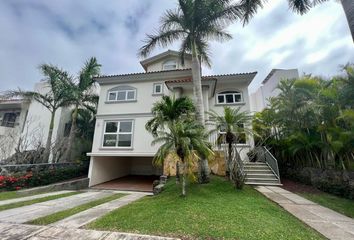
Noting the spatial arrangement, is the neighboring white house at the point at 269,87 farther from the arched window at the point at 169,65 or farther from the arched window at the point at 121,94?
the arched window at the point at 121,94

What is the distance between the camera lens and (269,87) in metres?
19.4

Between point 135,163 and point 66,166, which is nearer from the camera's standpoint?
point 66,166

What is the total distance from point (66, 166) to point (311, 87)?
59.5ft

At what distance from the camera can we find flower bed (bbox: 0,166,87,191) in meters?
9.66

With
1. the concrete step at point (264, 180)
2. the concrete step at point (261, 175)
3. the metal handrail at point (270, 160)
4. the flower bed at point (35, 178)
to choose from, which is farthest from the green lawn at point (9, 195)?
the metal handrail at point (270, 160)

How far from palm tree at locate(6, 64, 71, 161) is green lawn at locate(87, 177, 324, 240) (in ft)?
39.0

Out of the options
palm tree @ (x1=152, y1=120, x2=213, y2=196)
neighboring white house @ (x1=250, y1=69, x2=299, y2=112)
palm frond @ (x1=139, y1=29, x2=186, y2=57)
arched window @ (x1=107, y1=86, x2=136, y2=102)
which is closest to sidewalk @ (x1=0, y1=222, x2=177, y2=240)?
palm tree @ (x1=152, y1=120, x2=213, y2=196)

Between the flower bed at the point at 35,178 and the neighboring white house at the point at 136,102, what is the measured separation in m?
1.75

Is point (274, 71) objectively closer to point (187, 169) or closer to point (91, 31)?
point (187, 169)

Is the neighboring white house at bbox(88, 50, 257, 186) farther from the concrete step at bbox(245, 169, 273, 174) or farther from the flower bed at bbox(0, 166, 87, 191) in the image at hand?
the concrete step at bbox(245, 169, 273, 174)

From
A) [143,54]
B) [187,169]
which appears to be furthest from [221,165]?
[143,54]

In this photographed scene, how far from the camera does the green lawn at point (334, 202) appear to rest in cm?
627

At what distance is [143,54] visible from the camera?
12.0 m

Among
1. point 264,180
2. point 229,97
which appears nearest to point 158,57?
point 229,97
